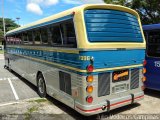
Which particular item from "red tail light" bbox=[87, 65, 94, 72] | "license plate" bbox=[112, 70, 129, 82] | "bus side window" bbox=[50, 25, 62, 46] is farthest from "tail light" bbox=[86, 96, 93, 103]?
"bus side window" bbox=[50, 25, 62, 46]

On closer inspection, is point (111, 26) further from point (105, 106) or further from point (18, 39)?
point (18, 39)

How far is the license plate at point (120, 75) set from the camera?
20.5 feet

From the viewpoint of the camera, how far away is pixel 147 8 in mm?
17781

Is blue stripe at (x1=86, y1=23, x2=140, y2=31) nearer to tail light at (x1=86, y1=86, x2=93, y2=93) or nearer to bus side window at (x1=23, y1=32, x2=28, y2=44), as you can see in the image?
tail light at (x1=86, y1=86, x2=93, y2=93)

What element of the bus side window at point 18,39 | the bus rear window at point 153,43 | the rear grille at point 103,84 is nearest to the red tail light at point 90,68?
the rear grille at point 103,84

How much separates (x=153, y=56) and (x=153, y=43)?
0.44 m

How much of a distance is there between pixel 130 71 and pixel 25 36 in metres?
5.49

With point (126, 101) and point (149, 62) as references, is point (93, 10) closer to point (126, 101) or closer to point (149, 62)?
point (126, 101)

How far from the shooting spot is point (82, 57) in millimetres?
5637

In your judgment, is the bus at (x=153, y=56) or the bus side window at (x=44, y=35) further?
the bus at (x=153, y=56)

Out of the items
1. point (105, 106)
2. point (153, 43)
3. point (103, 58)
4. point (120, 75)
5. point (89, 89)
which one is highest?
point (153, 43)

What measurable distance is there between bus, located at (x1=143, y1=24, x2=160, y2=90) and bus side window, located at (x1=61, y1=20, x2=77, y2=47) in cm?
333

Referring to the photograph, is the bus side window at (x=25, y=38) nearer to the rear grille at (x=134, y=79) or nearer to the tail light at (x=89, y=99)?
the rear grille at (x=134, y=79)

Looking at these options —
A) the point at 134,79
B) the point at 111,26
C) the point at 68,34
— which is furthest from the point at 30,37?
the point at 134,79
